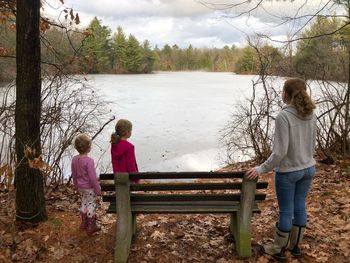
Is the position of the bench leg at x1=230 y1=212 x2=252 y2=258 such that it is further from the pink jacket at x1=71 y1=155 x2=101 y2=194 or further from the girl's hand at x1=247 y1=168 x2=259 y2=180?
the pink jacket at x1=71 y1=155 x2=101 y2=194

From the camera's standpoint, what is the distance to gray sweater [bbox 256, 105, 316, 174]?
3.51 meters

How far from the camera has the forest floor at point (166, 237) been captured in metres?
4.09

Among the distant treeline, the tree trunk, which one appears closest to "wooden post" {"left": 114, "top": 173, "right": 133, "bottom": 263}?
the tree trunk

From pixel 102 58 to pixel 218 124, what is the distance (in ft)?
180

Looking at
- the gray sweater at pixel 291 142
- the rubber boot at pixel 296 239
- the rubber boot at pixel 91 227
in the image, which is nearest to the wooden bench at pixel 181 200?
the gray sweater at pixel 291 142

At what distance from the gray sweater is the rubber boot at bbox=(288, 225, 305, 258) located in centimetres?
75

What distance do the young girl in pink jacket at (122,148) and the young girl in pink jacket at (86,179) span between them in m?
0.28

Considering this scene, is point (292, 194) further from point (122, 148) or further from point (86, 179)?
point (86, 179)

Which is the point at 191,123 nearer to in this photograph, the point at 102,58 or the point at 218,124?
the point at 218,124

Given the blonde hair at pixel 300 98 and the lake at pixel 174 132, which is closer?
the blonde hair at pixel 300 98

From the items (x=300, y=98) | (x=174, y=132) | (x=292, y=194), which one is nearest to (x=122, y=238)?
(x=292, y=194)

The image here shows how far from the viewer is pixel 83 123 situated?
792 cm

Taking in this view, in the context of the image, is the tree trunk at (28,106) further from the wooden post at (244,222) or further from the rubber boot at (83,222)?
the wooden post at (244,222)

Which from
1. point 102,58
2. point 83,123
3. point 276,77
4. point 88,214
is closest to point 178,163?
point 276,77
